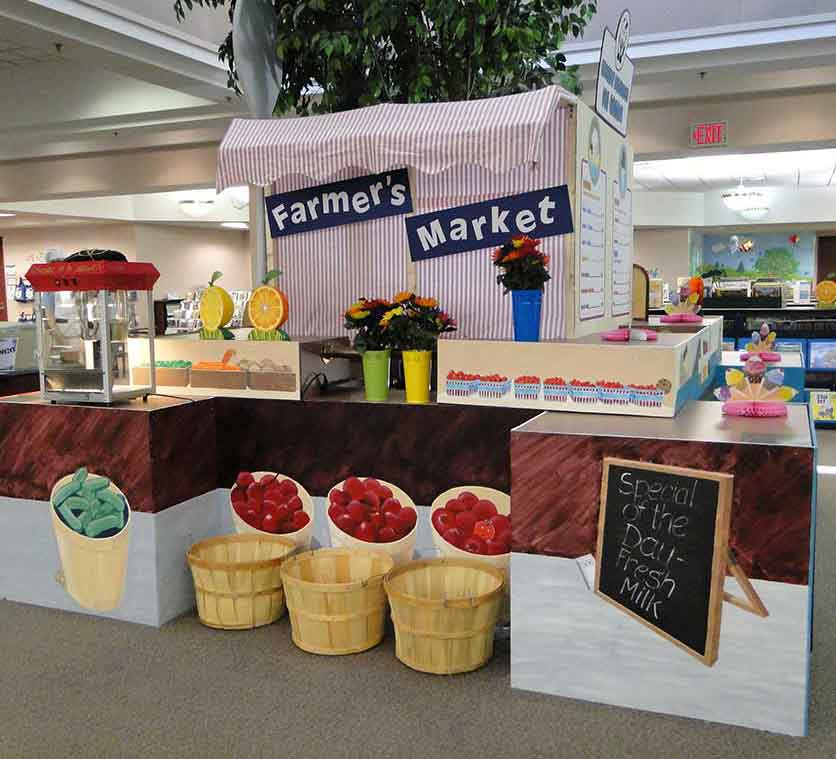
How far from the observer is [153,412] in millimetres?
3943

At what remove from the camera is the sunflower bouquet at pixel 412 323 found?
4043mm

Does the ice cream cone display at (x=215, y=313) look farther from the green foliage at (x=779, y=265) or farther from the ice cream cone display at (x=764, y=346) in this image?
the green foliage at (x=779, y=265)

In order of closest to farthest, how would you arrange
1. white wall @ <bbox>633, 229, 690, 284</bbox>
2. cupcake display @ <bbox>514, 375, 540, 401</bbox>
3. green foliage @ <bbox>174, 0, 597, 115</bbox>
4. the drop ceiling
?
1. cupcake display @ <bbox>514, 375, 540, 401</bbox>
2. green foliage @ <bbox>174, 0, 597, 115</bbox>
3. the drop ceiling
4. white wall @ <bbox>633, 229, 690, 284</bbox>

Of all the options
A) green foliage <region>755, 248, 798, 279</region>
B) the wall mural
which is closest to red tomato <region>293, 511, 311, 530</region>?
the wall mural

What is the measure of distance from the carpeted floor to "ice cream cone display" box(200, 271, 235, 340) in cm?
143

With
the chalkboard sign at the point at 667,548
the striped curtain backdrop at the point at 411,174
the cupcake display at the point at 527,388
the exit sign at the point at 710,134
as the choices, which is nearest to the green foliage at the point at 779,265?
the exit sign at the point at 710,134

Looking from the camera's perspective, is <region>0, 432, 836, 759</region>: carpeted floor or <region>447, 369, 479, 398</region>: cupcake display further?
<region>447, 369, 479, 398</region>: cupcake display

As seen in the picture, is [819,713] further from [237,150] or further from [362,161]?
[237,150]

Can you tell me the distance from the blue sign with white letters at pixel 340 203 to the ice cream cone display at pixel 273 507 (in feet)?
4.47

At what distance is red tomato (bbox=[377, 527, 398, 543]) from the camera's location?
3.98m

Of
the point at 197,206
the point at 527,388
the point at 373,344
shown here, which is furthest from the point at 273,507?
the point at 197,206

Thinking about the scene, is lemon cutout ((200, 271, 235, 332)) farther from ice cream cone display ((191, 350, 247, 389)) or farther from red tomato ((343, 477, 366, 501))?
red tomato ((343, 477, 366, 501))

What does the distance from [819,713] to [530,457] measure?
53.2 inches

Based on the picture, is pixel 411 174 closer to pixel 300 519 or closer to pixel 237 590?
pixel 300 519
